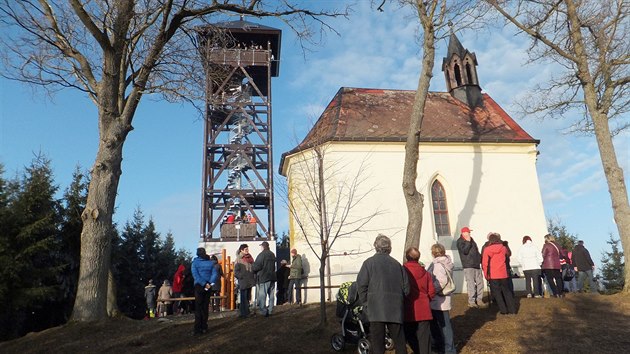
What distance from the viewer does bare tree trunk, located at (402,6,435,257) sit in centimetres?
975

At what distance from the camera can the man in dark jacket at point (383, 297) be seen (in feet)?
17.0

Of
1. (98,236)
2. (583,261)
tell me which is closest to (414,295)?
(98,236)

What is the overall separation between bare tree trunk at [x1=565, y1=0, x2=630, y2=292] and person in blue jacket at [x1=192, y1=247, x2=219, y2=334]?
9.85 m

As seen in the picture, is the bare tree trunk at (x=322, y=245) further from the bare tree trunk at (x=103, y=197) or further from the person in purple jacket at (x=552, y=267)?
the person in purple jacket at (x=552, y=267)

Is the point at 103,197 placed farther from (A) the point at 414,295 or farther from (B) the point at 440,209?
(B) the point at 440,209

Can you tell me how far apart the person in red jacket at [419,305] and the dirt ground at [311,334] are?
4.16ft

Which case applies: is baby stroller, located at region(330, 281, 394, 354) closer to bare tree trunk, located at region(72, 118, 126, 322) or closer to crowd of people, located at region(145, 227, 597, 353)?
crowd of people, located at region(145, 227, 597, 353)

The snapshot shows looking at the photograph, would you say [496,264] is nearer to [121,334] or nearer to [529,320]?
[529,320]

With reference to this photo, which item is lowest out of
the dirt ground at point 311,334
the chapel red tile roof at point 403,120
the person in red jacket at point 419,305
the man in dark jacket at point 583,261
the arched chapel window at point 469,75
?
the dirt ground at point 311,334

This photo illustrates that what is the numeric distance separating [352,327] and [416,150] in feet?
16.2

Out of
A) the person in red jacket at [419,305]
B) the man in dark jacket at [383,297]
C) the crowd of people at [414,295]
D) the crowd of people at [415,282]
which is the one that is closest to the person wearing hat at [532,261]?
the crowd of people at [415,282]

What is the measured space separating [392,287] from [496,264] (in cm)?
428

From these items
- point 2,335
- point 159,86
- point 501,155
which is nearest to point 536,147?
point 501,155

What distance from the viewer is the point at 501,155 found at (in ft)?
59.2
